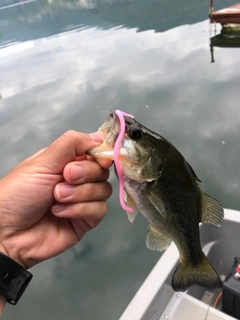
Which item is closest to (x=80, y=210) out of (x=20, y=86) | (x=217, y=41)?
(x=20, y=86)

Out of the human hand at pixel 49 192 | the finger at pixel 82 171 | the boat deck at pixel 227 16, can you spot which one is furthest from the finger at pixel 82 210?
the boat deck at pixel 227 16

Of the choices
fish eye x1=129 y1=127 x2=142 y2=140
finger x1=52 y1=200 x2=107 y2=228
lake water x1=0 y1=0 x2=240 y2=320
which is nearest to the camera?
fish eye x1=129 y1=127 x2=142 y2=140

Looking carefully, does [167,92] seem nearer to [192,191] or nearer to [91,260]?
[91,260]

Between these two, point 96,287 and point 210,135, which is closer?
point 96,287

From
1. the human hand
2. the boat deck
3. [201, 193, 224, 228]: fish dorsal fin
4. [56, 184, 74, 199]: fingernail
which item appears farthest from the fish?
the boat deck

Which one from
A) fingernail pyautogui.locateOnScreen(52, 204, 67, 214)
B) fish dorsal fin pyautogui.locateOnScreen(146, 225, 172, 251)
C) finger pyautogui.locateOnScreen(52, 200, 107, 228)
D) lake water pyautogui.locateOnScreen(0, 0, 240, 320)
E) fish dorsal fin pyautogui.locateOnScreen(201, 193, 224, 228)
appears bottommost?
lake water pyautogui.locateOnScreen(0, 0, 240, 320)

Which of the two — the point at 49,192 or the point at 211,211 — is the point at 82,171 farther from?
the point at 211,211

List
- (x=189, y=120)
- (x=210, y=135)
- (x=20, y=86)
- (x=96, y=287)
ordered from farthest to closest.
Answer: (x=20, y=86)
(x=189, y=120)
(x=210, y=135)
(x=96, y=287)

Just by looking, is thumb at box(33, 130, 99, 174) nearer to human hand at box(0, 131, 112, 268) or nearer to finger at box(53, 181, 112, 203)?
human hand at box(0, 131, 112, 268)
